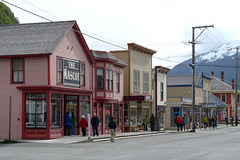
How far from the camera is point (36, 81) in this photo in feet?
101

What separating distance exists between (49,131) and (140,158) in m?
13.8

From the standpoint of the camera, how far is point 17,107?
30.8m

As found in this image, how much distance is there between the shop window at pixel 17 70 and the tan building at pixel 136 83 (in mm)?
13652

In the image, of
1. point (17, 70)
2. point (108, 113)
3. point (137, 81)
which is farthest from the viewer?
point (137, 81)

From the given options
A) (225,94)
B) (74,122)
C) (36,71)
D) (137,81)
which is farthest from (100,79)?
(225,94)

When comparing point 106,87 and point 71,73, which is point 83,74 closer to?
point 71,73

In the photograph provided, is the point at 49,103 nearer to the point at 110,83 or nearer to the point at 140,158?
the point at 110,83

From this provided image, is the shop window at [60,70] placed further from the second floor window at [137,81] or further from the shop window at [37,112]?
the second floor window at [137,81]

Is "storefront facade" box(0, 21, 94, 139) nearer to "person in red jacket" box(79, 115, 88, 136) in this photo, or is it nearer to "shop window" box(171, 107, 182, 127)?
"person in red jacket" box(79, 115, 88, 136)

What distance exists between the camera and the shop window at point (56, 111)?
31.1 m

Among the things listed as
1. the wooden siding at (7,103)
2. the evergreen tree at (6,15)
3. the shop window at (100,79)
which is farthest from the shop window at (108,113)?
the evergreen tree at (6,15)

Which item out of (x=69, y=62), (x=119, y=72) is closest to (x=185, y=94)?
(x=119, y=72)

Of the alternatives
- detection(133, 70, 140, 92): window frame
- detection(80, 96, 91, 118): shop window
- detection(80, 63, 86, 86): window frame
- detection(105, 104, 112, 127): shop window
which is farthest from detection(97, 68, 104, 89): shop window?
detection(133, 70, 140, 92): window frame

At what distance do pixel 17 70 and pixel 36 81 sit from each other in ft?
5.66
